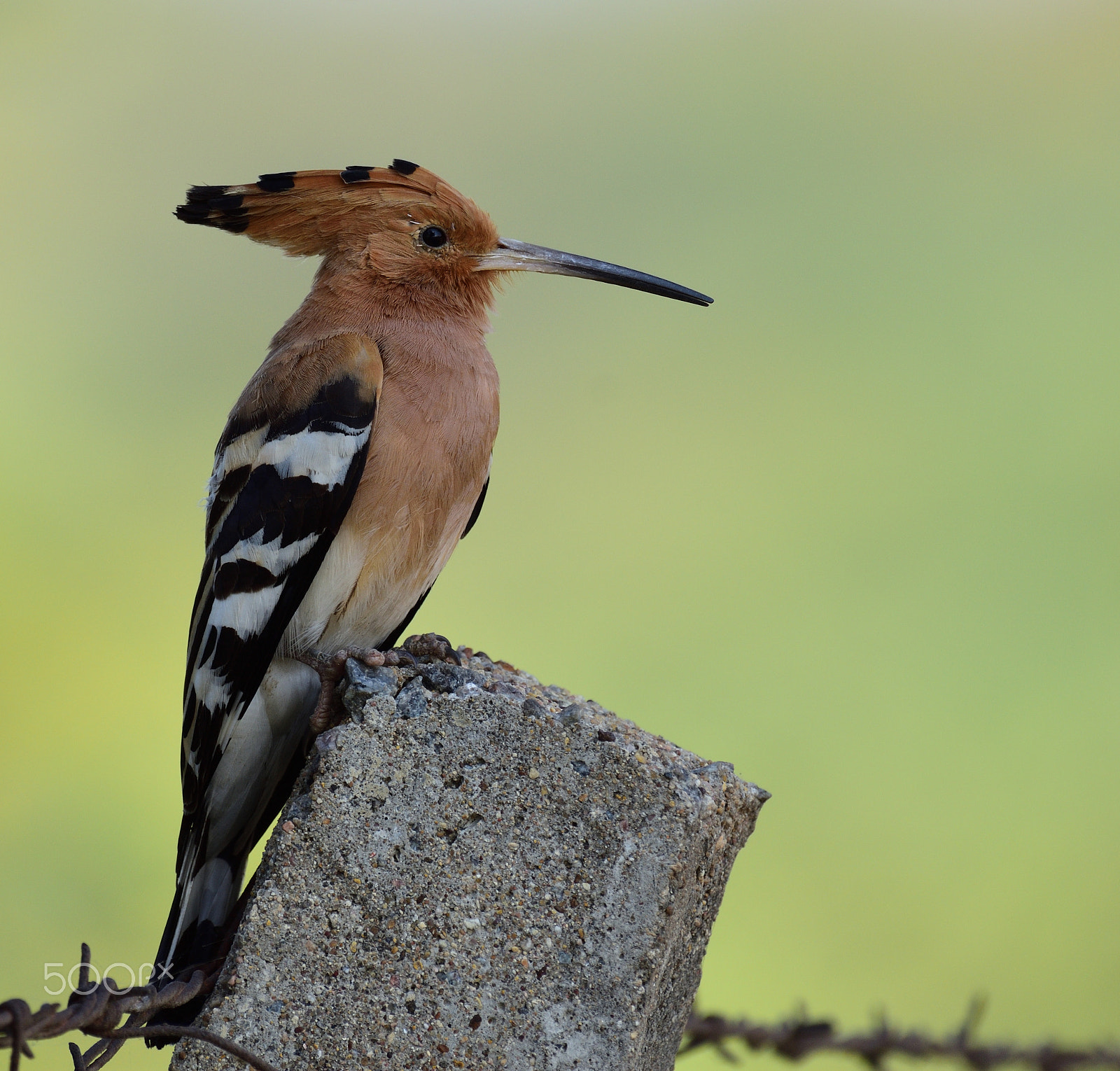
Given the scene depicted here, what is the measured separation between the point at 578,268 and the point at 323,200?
596mm

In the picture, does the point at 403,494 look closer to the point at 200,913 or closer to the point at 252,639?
the point at 252,639

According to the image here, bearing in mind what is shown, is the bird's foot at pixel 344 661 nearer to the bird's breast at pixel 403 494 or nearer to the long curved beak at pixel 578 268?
the bird's breast at pixel 403 494

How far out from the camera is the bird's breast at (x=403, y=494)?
2.15m

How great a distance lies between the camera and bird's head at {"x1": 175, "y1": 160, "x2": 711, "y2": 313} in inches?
95.1

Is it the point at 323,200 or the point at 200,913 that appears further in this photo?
the point at 323,200

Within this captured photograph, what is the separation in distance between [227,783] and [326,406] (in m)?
0.77

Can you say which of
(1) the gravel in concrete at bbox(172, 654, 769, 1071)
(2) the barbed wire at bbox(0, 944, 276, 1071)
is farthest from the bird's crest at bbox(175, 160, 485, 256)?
(2) the barbed wire at bbox(0, 944, 276, 1071)

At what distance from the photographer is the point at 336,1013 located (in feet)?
5.03

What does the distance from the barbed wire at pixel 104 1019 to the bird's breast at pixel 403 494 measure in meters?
0.75

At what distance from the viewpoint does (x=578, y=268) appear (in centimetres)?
258

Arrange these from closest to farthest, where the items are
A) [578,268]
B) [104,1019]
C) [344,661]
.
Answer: [104,1019] < [344,661] < [578,268]

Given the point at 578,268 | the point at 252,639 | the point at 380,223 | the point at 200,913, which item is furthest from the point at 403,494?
the point at 200,913

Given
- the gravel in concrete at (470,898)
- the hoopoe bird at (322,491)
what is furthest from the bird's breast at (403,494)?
the gravel in concrete at (470,898)

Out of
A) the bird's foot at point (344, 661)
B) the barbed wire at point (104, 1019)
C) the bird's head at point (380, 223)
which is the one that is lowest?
the barbed wire at point (104, 1019)
